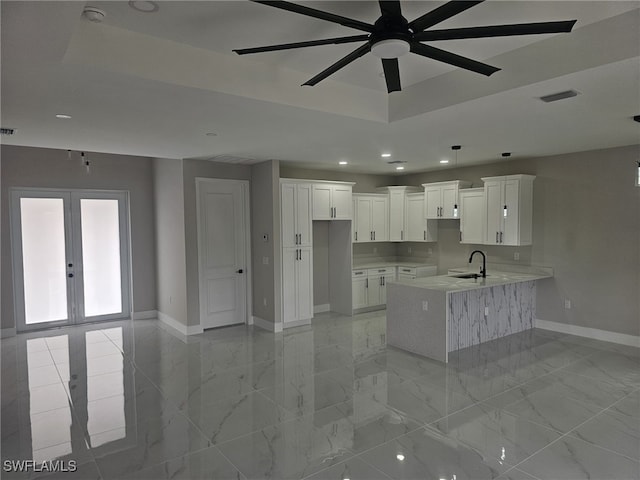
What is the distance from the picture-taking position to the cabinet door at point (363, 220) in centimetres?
756

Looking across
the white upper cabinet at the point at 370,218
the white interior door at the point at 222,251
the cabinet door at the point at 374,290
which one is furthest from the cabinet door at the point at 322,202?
the cabinet door at the point at 374,290

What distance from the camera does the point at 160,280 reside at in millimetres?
7316

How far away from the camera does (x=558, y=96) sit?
316 centimetres

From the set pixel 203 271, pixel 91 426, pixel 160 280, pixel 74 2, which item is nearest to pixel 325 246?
pixel 203 271

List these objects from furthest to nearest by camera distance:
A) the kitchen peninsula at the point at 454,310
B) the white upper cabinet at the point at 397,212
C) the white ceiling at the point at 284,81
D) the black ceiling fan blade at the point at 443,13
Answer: the white upper cabinet at the point at 397,212, the kitchen peninsula at the point at 454,310, the white ceiling at the point at 284,81, the black ceiling fan blade at the point at 443,13

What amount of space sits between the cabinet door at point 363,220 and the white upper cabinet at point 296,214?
1158 mm

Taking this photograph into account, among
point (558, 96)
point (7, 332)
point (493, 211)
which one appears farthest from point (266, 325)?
point (558, 96)

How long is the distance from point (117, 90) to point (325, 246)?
5.15 meters

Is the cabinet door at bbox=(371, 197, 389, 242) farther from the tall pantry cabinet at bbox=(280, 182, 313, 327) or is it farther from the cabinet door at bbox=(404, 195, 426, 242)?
the tall pantry cabinet at bbox=(280, 182, 313, 327)

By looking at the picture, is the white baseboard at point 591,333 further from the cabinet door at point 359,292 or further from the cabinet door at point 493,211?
the cabinet door at point 359,292

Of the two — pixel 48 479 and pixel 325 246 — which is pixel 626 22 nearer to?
pixel 48 479

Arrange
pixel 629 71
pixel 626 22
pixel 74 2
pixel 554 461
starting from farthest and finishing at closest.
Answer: pixel 554 461 < pixel 629 71 < pixel 626 22 < pixel 74 2

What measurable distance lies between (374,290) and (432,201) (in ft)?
6.37

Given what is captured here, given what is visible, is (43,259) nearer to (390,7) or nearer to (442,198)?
(442,198)
